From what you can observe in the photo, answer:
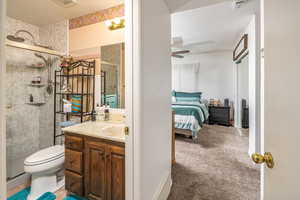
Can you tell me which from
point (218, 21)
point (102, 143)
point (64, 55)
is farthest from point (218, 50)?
point (102, 143)

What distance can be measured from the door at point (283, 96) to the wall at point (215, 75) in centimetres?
515

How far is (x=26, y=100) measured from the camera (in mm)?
2404

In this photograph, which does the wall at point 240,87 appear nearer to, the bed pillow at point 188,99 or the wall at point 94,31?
the bed pillow at point 188,99

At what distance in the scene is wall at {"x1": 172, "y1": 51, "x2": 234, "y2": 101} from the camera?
5.22m

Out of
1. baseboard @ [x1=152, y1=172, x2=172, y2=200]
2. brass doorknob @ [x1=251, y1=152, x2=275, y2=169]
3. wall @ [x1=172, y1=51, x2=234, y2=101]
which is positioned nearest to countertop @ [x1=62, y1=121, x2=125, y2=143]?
baseboard @ [x1=152, y1=172, x2=172, y2=200]

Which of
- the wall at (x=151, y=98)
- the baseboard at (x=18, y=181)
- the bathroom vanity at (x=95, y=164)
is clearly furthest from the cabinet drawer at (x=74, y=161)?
the baseboard at (x=18, y=181)

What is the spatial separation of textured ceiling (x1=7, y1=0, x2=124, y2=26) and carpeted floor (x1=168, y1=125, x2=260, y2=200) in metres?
2.74

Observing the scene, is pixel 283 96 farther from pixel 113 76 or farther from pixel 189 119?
pixel 189 119

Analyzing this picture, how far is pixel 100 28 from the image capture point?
6.94 ft

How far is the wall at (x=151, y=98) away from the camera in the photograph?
3.53 ft

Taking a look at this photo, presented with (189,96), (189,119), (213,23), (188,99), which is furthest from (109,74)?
(189,96)

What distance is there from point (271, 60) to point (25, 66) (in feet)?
10.8

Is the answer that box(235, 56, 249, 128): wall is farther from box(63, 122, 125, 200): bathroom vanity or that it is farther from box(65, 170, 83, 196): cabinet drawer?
box(65, 170, 83, 196): cabinet drawer

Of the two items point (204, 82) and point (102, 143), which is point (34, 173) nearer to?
point (102, 143)
